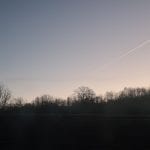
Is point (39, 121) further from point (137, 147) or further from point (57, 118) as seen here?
point (137, 147)

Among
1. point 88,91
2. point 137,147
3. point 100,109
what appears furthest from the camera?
point 88,91

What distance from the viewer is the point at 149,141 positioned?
20.5m

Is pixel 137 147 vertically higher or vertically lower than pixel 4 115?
lower

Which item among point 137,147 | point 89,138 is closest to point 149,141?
point 137,147

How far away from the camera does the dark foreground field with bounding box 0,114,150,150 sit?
61.8ft

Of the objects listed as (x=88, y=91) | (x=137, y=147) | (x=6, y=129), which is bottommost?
(x=137, y=147)

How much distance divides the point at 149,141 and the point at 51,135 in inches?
224

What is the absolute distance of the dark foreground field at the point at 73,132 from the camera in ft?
61.8

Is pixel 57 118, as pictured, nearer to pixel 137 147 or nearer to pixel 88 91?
pixel 137 147

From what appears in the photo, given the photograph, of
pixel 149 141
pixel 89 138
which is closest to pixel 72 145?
pixel 89 138

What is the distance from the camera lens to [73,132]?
64.4 feet

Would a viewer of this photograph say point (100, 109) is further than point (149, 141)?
Yes

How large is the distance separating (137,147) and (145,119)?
73.6 inches

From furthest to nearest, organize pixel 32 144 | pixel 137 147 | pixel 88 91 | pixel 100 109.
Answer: pixel 88 91
pixel 100 109
pixel 137 147
pixel 32 144
